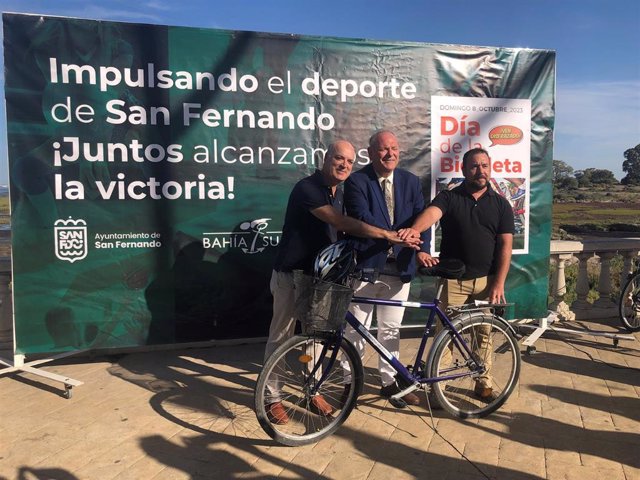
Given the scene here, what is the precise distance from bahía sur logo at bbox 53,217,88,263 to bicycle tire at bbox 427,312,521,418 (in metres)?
2.88

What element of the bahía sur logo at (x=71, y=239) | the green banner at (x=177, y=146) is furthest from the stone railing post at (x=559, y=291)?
the bahía sur logo at (x=71, y=239)

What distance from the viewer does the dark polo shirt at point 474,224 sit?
3609 mm

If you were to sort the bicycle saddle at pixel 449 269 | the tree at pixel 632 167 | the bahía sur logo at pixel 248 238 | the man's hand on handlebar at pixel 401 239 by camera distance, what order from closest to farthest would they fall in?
the man's hand on handlebar at pixel 401 239, the bicycle saddle at pixel 449 269, the bahía sur logo at pixel 248 238, the tree at pixel 632 167

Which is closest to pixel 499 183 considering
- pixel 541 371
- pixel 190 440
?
pixel 541 371

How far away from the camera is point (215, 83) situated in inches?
171

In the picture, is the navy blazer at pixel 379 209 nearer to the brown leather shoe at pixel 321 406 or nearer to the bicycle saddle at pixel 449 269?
the bicycle saddle at pixel 449 269

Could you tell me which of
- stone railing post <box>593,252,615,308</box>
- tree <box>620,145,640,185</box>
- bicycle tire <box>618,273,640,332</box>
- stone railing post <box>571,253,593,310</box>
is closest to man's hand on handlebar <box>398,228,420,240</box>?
stone railing post <box>571,253,593,310</box>

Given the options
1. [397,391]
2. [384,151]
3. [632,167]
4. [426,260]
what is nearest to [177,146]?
[384,151]

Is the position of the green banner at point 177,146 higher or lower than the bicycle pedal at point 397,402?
Result: higher

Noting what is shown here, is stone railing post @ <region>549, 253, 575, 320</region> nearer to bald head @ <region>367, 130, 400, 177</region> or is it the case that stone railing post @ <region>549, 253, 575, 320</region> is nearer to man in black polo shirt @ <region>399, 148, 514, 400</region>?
man in black polo shirt @ <region>399, 148, 514, 400</region>

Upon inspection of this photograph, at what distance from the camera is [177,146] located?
14.1ft

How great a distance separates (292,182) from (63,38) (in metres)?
2.12

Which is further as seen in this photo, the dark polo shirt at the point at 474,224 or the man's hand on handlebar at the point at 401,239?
the dark polo shirt at the point at 474,224

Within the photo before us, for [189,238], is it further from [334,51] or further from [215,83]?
[334,51]
